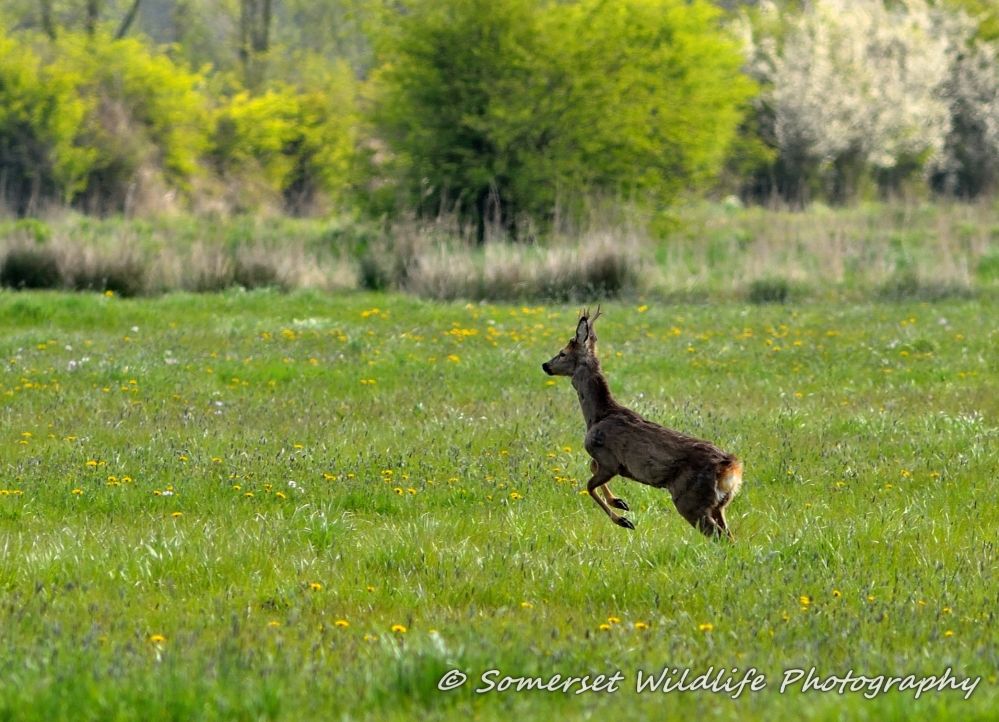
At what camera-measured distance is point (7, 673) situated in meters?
4.71

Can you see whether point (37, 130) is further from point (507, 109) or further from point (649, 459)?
point (649, 459)

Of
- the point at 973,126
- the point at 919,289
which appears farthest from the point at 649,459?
the point at 973,126

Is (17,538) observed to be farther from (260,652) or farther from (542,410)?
(542,410)

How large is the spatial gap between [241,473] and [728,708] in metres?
5.36

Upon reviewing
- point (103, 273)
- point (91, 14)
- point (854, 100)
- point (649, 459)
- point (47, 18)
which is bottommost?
point (103, 273)

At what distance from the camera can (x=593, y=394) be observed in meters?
8.01

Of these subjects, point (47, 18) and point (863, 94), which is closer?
point (863, 94)

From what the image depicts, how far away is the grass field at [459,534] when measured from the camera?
4.65 metres

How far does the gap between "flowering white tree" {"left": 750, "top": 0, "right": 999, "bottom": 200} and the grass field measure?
35.4 meters

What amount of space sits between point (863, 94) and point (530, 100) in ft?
77.2

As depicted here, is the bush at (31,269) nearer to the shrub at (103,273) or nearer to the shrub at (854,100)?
the shrub at (103,273)

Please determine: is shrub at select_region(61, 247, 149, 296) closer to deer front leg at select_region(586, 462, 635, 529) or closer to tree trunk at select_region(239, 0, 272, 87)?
deer front leg at select_region(586, 462, 635, 529)

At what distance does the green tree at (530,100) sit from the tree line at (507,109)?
0.19 feet

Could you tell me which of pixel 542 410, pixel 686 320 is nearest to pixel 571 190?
pixel 686 320
